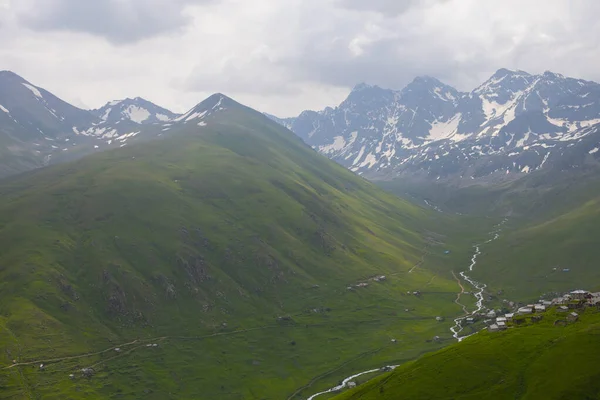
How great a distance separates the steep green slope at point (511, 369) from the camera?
4296 inches

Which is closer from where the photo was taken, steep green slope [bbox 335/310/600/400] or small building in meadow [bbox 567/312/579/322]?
steep green slope [bbox 335/310/600/400]

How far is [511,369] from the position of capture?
120250 millimetres

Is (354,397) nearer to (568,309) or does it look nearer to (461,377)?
(461,377)

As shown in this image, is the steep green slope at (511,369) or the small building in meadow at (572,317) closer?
the steep green slope at (511,369)

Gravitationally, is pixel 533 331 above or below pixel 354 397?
above

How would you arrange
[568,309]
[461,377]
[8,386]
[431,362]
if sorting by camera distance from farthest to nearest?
[8,386], [568,309], [431,362], [461,377]

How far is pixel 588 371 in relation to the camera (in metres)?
109

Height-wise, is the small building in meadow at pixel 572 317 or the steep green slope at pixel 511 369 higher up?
the small building in meadow at pixel 572 317

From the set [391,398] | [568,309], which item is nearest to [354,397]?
[391,398]

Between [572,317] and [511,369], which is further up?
[572,317]

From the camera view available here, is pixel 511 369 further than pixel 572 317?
No

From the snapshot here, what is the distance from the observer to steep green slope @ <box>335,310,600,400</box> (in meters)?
109

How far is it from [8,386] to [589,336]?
18616 centimetres

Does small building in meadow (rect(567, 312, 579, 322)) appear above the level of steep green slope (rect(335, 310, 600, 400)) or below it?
above
